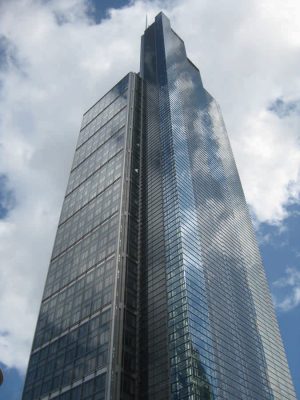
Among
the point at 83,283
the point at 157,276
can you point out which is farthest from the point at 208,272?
the point at 83,283

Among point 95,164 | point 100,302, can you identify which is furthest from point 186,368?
point 95,164

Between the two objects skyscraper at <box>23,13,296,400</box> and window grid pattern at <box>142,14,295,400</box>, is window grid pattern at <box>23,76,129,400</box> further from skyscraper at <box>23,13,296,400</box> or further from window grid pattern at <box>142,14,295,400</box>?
window grid pattern at <box>142,14,295,400</box>

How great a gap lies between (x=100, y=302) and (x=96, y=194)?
126 ft

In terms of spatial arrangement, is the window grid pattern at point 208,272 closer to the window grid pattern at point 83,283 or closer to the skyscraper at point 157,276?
the skyscraper at point 157,276

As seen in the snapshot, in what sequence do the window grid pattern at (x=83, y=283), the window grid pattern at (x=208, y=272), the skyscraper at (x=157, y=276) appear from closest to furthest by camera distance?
the window grid pattern at (x=208, y=272), the skyscraper at (x=157, y=276), the window grid pattern at (x=83, y=283)

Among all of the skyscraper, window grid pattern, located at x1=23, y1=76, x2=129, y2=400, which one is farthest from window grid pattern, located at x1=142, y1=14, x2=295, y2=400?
window grid pattern, located at x1=23, y1=76, x2=129, y2=400

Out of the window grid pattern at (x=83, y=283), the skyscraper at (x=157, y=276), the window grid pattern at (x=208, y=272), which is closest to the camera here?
the window grid pattern at (x=208, y=272)

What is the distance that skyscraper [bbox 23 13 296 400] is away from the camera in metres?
74.2

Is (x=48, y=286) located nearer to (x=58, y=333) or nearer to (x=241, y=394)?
(x=58, y=333)

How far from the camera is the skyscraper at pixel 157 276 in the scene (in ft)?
244

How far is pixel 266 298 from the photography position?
10988 cm

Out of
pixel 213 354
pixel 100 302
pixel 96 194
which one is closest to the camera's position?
pixel 213 354

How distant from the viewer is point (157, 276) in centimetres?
8750

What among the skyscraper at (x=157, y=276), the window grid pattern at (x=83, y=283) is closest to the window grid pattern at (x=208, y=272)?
the skyscraper at (x=157, y=276)
